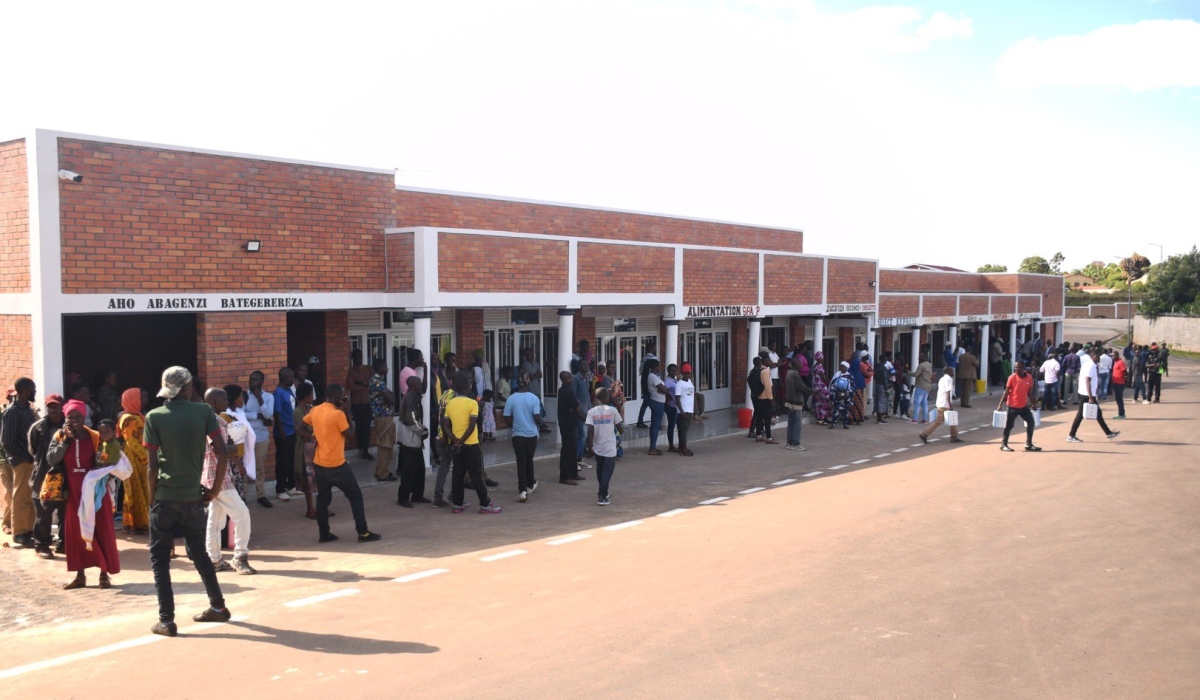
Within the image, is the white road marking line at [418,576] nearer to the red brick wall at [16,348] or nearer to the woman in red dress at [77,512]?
the woman in red dress at [77,512]

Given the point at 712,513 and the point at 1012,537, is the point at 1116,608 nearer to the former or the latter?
the point at 1012,537

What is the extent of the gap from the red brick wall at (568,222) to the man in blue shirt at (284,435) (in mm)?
5280

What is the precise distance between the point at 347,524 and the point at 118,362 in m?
5.75

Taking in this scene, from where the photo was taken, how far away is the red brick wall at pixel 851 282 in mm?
24438

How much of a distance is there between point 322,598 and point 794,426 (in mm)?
11519

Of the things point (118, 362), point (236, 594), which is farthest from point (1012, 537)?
point (118, 362)

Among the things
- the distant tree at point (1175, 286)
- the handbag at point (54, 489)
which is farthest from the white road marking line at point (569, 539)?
the distant tree at point (1175, 286)

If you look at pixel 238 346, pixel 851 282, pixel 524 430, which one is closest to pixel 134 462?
pixel 238 346

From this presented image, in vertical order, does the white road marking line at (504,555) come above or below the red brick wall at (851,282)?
below

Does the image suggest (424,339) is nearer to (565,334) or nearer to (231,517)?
(565,334)

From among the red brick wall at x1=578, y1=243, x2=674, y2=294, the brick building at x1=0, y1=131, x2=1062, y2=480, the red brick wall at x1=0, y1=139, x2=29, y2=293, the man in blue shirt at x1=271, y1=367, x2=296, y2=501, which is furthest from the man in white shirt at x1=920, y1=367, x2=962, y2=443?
the red brick wall at x1=0, y1=139, x2=29, y2=293

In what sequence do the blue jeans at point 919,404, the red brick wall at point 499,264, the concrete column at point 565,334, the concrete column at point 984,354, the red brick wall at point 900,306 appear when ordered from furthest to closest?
the concrete column at point 984,354 < the red brick wall at point 900,306 < the blue jeans at point 919,404 < the concrete column at point 565,334 < the red brick wall at point 499,264

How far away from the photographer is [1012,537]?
9.88 m

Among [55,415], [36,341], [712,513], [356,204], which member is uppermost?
[356,204]
